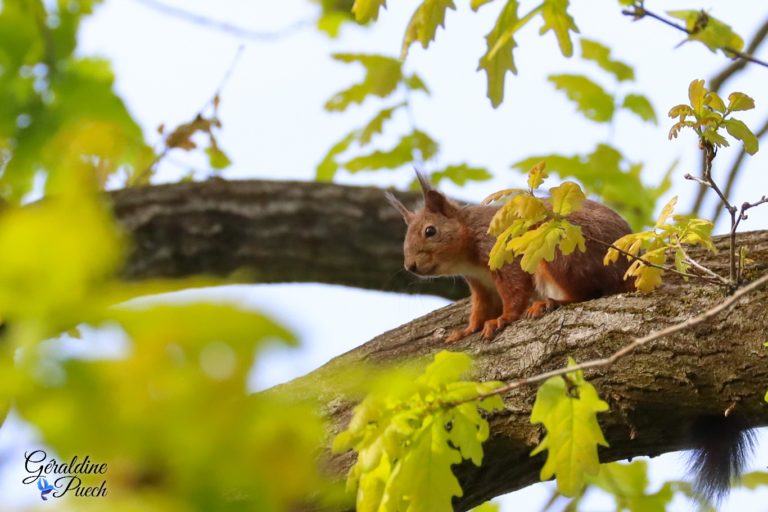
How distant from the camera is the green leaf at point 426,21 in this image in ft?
9.98

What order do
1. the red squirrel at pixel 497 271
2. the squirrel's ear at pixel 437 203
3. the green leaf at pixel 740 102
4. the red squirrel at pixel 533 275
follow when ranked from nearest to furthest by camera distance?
the green leaf at pixel 740 102 < the red squirrel at pixel 533 275 < the red squirrel at pixel 497 271 < the squirrel's ear at pixel 437 203

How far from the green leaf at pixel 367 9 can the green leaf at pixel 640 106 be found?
297 cm

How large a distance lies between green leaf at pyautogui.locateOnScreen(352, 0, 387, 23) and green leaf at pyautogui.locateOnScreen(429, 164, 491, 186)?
2.67m

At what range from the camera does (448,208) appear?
496 cm

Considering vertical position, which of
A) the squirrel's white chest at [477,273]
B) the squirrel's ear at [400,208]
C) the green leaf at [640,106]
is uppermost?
the green leaf at [640,106]

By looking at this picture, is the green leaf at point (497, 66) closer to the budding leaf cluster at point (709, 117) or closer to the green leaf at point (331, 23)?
the budding leaf cluster at point (709, 117)

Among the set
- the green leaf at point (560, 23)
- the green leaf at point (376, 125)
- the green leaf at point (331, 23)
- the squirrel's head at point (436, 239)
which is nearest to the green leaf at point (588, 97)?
the green leaf at point (376, 125)

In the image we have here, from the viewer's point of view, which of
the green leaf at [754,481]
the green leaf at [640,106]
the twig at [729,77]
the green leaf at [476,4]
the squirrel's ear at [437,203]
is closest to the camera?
the green leaf at [476,4]

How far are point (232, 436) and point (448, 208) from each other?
3.96m

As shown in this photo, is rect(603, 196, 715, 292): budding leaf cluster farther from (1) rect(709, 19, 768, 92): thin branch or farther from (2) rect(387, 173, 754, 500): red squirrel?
(1) rect(709, 19, 768, 92): thin branch

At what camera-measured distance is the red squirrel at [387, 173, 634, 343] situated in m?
3.84

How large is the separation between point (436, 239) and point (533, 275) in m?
0.76

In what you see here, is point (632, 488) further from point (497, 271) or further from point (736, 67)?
point (736, 67)

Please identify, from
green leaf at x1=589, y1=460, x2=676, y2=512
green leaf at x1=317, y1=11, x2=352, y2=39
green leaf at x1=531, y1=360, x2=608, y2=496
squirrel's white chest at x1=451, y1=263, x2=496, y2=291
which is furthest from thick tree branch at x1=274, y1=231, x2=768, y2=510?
green leaf at x1=317, y1=11, x2=352, y2=39
